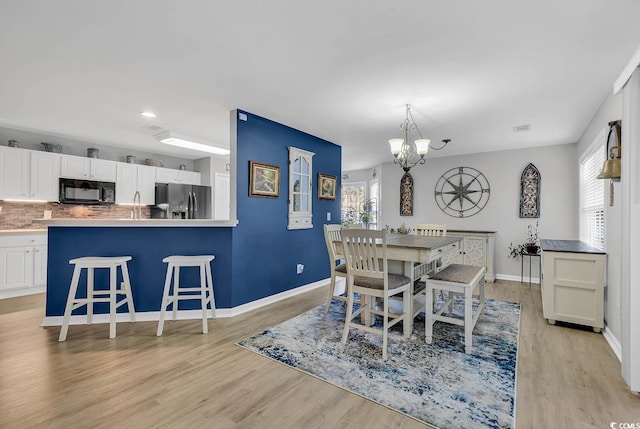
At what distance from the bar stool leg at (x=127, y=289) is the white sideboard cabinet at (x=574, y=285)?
171 inches

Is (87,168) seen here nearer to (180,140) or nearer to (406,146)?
(180,140)

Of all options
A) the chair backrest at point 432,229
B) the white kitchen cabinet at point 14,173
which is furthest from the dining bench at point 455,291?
the white kitchen cabinet at point 14,173

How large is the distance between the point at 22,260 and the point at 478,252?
712cm

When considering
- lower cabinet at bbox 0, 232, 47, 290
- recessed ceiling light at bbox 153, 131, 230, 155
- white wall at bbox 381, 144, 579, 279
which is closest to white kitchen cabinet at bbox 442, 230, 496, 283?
white wall at bbox 381, 144, 579, 279

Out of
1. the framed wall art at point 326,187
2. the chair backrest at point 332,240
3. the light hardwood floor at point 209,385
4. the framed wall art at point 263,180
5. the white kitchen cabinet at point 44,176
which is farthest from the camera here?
the framed wall art at point 326,187

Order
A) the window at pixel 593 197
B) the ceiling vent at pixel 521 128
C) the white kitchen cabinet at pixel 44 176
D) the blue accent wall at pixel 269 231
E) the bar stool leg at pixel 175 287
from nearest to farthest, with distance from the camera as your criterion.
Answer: the bar stool leg at pixel 175 287, the window at pixel 593 197, the blue accent wall at pixel 269 231, the ceiling vent at pixel 521 128, the white kitchen cabinet at pixel 44 176

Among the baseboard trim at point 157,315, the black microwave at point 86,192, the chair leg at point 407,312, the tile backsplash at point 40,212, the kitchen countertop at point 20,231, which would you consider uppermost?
the black microwave at point 86,192

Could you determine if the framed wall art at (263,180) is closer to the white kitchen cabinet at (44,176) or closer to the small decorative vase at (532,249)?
the white kitchen cabinet at (44,176)

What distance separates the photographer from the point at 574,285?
3082 millimetres

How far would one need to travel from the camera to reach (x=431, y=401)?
1.89 meters

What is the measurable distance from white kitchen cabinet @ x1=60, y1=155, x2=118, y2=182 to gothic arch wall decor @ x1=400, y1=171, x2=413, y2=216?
5584mm

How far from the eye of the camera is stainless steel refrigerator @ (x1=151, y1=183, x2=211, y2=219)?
5758 mm

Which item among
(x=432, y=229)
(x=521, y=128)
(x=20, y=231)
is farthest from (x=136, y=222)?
(x=521, y=128)

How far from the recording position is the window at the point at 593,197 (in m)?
3.47
